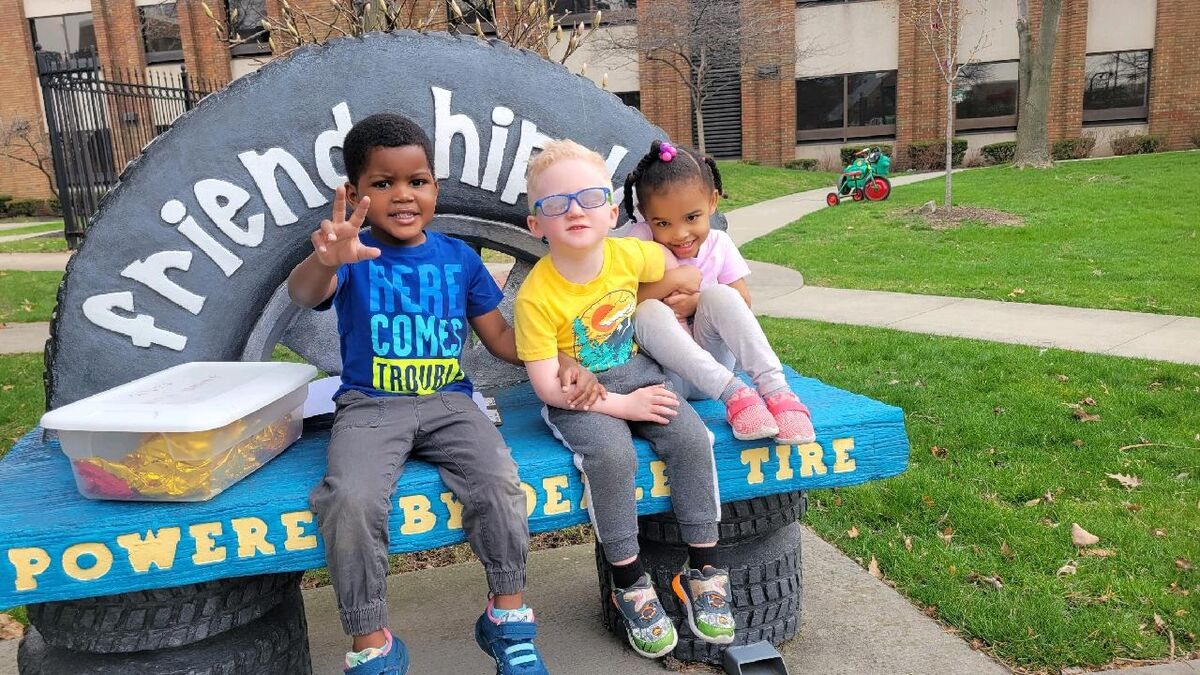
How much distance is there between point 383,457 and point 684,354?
2.85ft

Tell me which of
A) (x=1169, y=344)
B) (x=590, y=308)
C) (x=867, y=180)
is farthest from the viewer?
(x=867, y=180)

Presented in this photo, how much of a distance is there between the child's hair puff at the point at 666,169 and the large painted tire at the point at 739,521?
0.91 metres

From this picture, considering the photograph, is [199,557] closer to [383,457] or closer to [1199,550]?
[383,457]

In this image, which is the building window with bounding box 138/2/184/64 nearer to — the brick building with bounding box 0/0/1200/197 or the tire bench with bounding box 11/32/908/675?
the brick building with bounding box 0/0/1200/197

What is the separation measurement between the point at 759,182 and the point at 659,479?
681 inches

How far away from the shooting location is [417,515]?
2.17 m

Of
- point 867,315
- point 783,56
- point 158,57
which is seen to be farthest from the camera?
point 158,57

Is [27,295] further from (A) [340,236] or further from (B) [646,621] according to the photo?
(B) [646,621]

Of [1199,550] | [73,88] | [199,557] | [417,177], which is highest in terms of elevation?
[73,88]

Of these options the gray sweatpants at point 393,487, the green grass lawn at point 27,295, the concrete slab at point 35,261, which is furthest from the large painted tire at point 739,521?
the concrete slab at point 35,261

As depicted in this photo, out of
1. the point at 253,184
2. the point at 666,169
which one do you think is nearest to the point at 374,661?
the point at 253,184

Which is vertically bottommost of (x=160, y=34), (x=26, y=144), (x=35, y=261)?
(x=35, y=261)

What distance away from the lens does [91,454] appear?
6.70 feet

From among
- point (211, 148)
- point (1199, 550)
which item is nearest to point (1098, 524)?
point (1199, 550)
